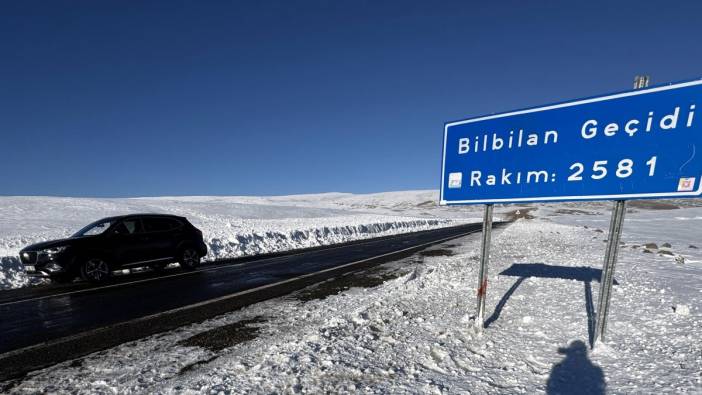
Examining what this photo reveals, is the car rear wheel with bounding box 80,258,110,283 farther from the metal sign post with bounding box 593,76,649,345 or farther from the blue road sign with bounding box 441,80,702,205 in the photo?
the metal sign post with bounding box 593,76,649,345

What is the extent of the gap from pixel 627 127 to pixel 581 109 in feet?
1.73

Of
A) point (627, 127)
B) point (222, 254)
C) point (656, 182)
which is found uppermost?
point (627, 127)

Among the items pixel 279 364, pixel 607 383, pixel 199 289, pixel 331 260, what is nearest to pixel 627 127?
pixel 607 383

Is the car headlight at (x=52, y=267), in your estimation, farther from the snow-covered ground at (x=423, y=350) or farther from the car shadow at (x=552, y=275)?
the car shadow at (x=552, y=275)

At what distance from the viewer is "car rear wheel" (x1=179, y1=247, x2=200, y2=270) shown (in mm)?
11383

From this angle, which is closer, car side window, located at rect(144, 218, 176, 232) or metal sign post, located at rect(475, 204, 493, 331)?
metal sign post, located at rect(475, 204, 493, 331)

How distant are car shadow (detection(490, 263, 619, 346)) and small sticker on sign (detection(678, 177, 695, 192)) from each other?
8.32 feet

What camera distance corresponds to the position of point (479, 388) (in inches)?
135

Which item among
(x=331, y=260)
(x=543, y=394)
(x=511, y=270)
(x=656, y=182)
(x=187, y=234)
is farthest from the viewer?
(x=331, y=260)

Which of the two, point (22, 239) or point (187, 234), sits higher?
point (187, 234)

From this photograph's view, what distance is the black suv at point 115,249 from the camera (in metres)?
8.86

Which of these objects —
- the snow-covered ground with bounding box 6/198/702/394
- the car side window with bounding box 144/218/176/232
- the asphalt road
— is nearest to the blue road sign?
the snow-covered ground with bounding box 6/198/702/394

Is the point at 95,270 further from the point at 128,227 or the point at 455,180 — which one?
the point at 455,180

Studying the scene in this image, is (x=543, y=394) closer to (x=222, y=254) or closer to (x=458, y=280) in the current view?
(x=458, y=280)
